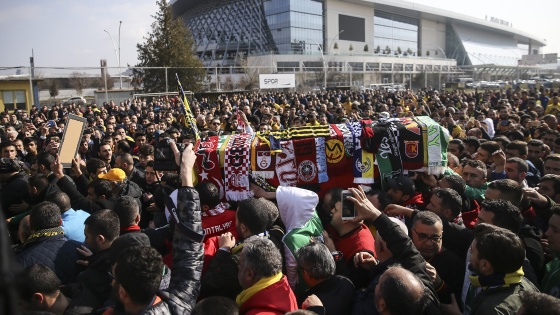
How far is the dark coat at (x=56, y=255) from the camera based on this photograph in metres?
3.12

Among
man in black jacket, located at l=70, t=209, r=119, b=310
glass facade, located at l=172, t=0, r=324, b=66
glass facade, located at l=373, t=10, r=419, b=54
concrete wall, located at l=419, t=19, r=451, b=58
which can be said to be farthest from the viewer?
concrete wall, located at l=419, t=19, r=451, b=58

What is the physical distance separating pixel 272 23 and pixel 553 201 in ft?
228

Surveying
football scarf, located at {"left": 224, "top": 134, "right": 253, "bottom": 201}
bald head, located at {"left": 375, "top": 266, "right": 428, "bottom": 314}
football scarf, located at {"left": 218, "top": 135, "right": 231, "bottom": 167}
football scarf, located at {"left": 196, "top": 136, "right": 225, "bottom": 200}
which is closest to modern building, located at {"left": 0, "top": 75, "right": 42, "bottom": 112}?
football scarf, located at {"left": 218, "top": 135, "right": 231, "bottom": 167}

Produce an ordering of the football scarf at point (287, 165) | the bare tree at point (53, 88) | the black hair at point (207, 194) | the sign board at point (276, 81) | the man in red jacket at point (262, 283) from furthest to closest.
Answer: the bare tree at point (53, 88) → the sign board at point (276, 81) → the football scarf at point (287, 165) → the black hair at point (207, 194) → the man in red jacket at point (262, 283)

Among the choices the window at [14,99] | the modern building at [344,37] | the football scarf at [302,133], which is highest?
the modern building at [344,37]

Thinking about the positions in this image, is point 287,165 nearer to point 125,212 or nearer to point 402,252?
point 125,212

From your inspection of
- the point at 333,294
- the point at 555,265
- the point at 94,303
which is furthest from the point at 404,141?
the point at 94,303

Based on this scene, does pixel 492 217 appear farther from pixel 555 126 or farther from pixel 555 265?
pixel 555 126

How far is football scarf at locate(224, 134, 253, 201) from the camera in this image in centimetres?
434

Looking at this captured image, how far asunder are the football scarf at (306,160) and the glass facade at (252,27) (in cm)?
6442

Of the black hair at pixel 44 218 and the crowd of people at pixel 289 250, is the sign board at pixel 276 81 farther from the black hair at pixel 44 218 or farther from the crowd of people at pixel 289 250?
the black hair at pixel 44 218

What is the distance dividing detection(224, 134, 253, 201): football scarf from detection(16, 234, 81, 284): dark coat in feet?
4.96

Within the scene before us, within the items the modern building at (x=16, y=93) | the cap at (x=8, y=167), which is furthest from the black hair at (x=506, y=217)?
the modern building at (x=16, y=93)

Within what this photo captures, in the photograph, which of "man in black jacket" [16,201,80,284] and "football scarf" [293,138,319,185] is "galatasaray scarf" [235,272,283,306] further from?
"football scarf" [293,138,319,185]
